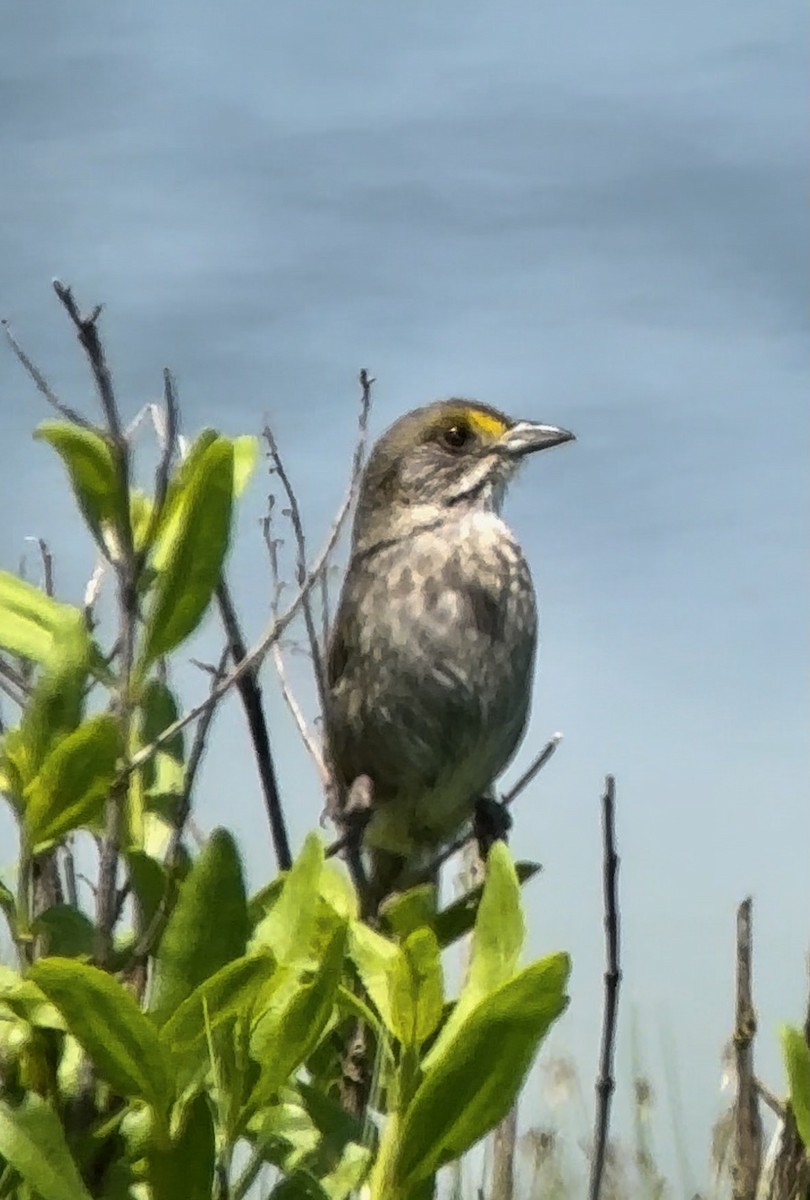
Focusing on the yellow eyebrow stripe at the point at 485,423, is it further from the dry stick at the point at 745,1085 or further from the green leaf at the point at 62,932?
the green leaf at the point at 62,932

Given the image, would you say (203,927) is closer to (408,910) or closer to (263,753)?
(408,910)

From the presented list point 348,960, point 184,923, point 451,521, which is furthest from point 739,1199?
point 451,521

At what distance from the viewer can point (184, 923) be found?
3.38 ft

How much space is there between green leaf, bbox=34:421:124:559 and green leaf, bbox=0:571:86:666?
0.05 metres

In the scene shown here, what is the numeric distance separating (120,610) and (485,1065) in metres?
0.36

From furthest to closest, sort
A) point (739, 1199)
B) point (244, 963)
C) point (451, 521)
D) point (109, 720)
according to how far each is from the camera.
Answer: point (451, 521), point (739, 1199), point (109, 720), point (244, 963)

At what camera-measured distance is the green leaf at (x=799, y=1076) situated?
4.58 feet

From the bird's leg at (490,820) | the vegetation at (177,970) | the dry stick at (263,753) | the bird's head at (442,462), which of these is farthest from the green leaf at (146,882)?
the bird's head at (442,462)

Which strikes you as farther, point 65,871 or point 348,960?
point 65,871

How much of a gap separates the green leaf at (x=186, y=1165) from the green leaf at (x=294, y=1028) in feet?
0.10

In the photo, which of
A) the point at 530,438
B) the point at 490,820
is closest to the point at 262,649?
the point at 490,820

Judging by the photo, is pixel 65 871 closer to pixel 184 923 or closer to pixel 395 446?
pixel 184 923

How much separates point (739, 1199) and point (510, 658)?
5.29 feet

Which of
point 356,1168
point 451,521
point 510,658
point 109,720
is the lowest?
point 356,1168
